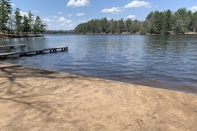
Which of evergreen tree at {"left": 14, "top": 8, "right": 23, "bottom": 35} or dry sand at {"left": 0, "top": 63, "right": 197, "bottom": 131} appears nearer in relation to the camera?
dry sand at {"left": 0, "top": 63, "right": 197, "bottom": 131}

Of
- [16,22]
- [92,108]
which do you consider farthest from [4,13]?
[92,108]

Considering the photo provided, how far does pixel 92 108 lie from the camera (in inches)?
155

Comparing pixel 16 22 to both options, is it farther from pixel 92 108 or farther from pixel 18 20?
pixel 92 108

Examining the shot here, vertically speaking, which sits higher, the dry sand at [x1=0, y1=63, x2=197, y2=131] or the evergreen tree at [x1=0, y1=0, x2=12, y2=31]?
the evergreen tree at [x1=0, y1=0, x2=12, y2=31]

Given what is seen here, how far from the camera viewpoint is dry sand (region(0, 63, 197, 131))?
3.20 metres

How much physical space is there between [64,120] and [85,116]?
0.47 meters

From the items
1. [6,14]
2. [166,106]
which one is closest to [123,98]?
[166,106]

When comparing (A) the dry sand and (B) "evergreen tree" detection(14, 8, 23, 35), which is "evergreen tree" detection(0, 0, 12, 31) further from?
(A) the dry sand

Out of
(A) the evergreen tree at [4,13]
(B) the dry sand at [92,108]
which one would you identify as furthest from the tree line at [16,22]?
(B) the dry sand at [92,108]

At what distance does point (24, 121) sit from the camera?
328 centimetres

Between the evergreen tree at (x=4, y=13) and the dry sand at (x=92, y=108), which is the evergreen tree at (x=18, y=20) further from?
the dry sand at (x=92, y=108)

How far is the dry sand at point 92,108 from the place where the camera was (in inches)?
126

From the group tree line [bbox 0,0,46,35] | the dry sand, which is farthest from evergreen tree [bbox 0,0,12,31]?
the dry sand

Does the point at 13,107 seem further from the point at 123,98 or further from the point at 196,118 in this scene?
the point at 196,118
